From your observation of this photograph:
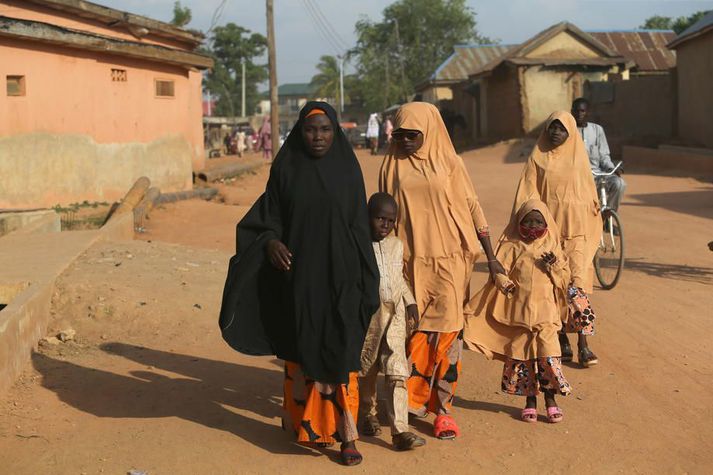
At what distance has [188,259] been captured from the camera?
32.4 feet

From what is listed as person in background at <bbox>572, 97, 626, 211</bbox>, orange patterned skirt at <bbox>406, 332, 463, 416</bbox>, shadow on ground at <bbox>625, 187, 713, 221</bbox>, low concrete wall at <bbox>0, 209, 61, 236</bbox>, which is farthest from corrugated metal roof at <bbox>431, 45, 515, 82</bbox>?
orange patterned skirt at <bbox>406, 332, 463, 416</bbox>

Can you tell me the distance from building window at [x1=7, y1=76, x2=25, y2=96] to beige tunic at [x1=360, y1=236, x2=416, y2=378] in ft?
36.0

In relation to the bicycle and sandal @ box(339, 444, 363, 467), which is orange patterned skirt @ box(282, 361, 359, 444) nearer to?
sandal @ box(339, 444, 363, 467)

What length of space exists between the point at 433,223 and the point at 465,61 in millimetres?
43963

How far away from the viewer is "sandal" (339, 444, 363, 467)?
452 cm

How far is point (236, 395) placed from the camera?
5.88 m

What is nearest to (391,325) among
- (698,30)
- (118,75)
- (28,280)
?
(28,280)

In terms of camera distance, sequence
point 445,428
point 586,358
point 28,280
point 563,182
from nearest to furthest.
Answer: point 445,428 → point 586,358 → point 563,182 → point 28,280

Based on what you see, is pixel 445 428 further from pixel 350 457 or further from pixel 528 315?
pixel 528 315

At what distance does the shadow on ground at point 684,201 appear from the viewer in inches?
589

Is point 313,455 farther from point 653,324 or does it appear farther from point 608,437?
point 653,324

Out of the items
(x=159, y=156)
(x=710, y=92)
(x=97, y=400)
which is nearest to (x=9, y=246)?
(x=97, y=400)

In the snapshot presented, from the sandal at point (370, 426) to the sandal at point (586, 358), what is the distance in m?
1.96

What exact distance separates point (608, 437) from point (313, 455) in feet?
5.13
